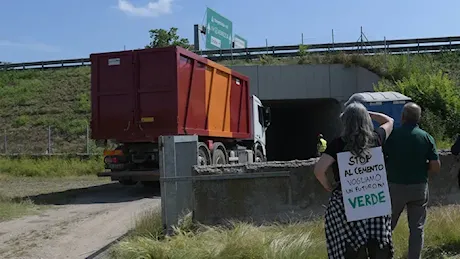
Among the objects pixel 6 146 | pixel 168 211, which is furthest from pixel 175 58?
pixel 6 146

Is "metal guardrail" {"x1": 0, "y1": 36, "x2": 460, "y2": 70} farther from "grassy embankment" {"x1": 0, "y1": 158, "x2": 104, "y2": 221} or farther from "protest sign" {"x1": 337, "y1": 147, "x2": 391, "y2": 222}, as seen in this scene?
"protest sign" {"x1": 337, "y1": 147, "x2": 391, "y2": 222}

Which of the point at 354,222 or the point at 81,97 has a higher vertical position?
the point at 81,97

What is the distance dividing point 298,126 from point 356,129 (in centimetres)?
3185

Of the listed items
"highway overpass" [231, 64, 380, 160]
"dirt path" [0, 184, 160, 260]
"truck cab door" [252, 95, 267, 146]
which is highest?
"highway overpass" [231, 64, 380, 160]

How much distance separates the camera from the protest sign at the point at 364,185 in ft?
13.4

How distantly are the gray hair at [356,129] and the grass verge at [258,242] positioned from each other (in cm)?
232

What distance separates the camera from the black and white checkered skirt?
405 cm

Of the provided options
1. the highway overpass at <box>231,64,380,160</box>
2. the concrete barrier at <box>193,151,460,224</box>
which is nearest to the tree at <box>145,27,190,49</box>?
the highway overpass at <box>231,64,380,160</box>

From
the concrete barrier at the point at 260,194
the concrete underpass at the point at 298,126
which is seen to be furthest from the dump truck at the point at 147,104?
the concrete underpass at the point at 298,126

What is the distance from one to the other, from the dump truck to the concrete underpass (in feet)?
46.8

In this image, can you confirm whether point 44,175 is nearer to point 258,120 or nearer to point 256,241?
point 258,120

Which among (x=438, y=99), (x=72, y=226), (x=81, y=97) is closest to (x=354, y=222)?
(x=72, y=226)

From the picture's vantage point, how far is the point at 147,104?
12570mm

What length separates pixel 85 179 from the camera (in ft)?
60.1
